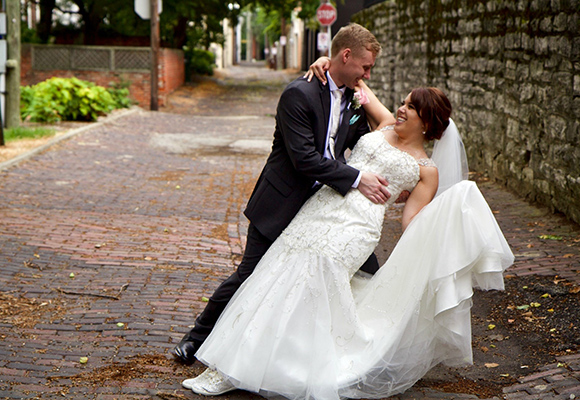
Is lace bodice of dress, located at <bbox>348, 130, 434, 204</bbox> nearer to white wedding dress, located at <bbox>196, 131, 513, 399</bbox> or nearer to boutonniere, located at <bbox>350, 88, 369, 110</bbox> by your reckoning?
white wedding dress, located at <bbox>196, 131, 513, 399</bbox>

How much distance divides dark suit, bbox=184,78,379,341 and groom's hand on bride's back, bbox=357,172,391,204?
59mm

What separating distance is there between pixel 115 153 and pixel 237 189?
3.62 metres

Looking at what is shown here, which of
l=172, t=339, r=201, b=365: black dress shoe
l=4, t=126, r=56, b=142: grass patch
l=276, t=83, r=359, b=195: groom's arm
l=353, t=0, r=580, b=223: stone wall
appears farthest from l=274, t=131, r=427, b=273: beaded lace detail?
l=4, t=126, r=56, b=142: grass patch

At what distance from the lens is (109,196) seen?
923cm

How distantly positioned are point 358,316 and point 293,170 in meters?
0.86

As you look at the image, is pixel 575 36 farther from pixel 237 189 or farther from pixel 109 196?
pixel 109 196

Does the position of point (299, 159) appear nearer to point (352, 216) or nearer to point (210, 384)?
point (352, 216)

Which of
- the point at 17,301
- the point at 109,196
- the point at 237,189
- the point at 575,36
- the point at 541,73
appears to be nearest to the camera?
the point at 17,301

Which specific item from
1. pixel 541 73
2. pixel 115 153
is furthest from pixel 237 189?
pixel 541 73

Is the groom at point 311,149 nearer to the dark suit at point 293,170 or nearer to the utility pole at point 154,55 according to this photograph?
the dark suit at point 293,170

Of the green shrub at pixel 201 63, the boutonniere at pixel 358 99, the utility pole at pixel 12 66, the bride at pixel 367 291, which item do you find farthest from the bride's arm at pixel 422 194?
the green shrub at pixel 201 63

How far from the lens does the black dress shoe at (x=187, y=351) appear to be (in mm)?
4148

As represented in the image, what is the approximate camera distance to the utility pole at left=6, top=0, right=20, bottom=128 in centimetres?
1402

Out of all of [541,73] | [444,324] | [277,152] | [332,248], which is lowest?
[444,324]
